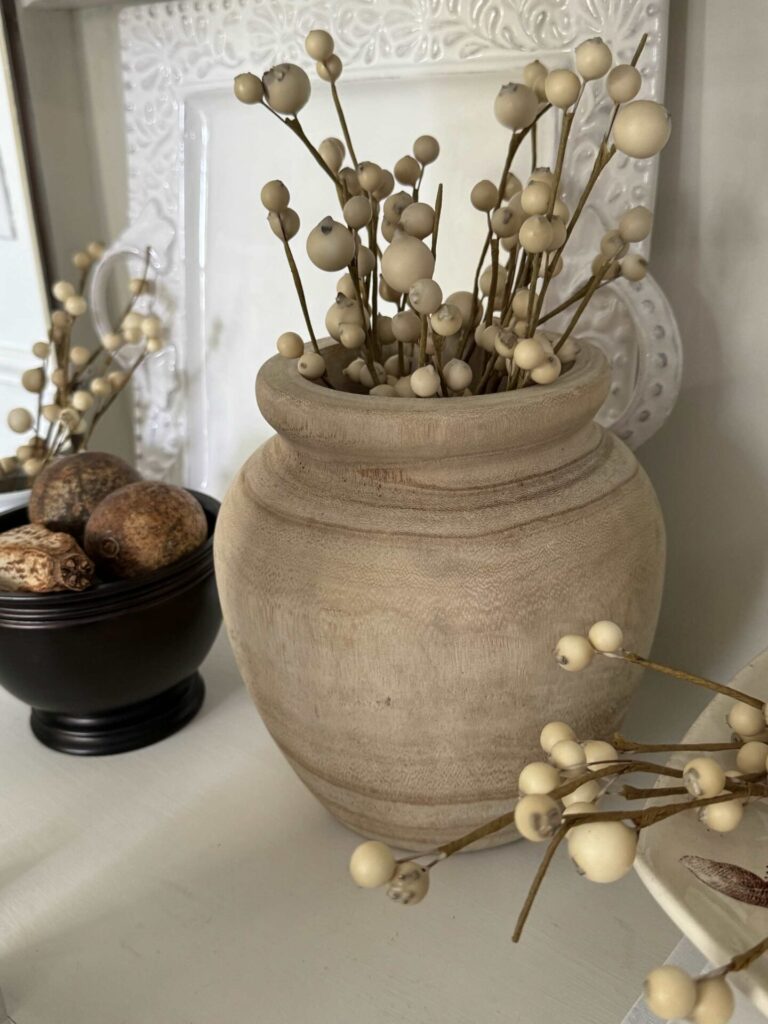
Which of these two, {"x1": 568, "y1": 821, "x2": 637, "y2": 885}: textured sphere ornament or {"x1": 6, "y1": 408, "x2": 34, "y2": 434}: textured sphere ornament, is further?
{"x1": 6, "y1": 408, "x2": 34, "y2": 434}: textured sphere ornament

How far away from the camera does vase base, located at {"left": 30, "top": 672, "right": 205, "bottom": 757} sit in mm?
503

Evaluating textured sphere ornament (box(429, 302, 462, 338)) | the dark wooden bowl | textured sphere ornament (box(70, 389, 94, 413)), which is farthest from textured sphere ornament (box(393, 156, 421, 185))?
textured sphere ornament (box(70, 389, 94, 413))

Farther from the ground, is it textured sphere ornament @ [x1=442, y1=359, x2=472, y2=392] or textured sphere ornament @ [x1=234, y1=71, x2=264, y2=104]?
textured sphere ornament @ [x1=234, y1=71, x2=264, y2=104]

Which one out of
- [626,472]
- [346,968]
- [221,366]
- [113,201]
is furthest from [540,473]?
[113,201]

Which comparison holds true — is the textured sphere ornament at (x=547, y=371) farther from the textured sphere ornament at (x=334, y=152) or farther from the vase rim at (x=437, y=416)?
the textured sphere ornament at (x=334, y=152)

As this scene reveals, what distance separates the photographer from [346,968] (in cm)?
36

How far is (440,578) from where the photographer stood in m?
0.32

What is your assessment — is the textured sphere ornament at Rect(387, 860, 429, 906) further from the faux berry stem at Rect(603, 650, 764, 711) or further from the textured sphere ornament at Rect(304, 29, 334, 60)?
the textured sphere ornament at Rect(304, 29, 334, 60)

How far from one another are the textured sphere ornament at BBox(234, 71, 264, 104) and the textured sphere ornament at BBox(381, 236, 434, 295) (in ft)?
0.26

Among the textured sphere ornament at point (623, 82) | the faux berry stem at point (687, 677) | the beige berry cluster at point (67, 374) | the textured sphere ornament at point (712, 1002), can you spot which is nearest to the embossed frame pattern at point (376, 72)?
the beige berry cluster at point (67, 374)

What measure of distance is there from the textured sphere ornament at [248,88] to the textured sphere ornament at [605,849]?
0.27m

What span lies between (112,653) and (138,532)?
0.20ft

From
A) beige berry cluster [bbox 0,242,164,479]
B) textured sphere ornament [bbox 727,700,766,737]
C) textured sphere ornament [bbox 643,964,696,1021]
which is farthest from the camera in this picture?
beige berry cluster [bbox 0,242,164,479]

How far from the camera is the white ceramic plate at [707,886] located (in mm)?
245
